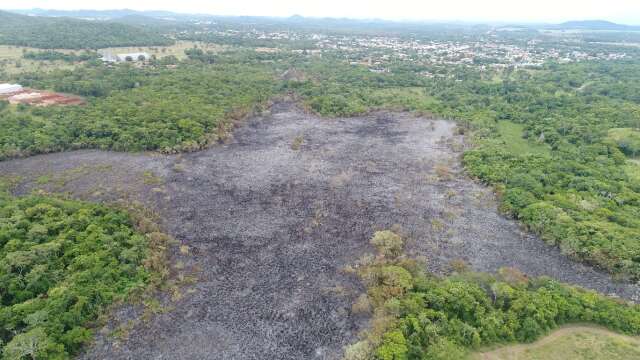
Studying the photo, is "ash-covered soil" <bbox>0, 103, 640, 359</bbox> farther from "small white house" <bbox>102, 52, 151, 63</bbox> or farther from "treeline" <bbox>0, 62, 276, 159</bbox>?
"small white house" <bbox>102, 52, 151, 63</bbox>

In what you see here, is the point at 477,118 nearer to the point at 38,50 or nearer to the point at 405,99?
the point at 405,99

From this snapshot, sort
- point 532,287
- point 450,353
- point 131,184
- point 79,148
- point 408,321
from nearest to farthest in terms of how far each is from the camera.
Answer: point 450,353
point 408,321
point 532,287
point 131,184
point 79,148

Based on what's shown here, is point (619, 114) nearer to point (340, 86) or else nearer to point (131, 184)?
point (340, 86)

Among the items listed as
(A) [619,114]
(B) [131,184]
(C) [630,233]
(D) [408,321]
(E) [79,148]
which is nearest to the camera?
(D) [408,321]

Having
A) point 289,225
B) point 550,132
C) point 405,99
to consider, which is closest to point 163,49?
point 405,99

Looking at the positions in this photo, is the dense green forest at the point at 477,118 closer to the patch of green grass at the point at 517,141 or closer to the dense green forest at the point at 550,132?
the dense green forest at the point at 550,132

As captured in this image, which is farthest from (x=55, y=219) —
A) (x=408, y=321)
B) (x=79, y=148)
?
(x=408, y=321)
